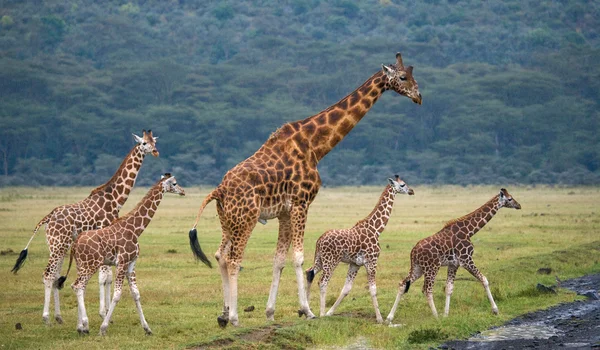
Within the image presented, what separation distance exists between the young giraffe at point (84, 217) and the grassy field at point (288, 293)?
63cm

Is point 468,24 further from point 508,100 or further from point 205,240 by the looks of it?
point 205,240

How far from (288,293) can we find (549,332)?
18.2 ft

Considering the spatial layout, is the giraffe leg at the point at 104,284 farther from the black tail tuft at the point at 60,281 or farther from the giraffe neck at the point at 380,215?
the giraffe neck at the point at 380,215

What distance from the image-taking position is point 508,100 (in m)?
93.8

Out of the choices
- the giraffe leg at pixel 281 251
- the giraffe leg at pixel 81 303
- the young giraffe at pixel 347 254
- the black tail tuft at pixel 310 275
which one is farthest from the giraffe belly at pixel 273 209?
the giraffe leg at pixel 81 303

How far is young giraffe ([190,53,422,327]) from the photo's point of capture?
510 inches

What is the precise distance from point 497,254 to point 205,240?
8.70 meters

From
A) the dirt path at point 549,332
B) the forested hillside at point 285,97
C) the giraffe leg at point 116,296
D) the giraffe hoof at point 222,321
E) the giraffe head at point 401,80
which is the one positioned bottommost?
the dirt path at point 549,332

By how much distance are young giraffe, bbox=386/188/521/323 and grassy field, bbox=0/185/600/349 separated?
42 centimetres

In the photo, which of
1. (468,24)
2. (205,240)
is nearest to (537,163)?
(468,24)

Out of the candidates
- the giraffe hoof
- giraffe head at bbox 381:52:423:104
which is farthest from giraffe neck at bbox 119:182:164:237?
giraffe head at bbox 381:52:423:104

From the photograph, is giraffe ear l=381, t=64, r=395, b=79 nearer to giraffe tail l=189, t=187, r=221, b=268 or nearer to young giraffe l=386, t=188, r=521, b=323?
young giraffe l=386, t=188, r=521, b=323

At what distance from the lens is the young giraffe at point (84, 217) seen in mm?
14617

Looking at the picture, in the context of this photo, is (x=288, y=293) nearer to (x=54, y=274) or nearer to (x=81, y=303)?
(x=54, y=274)
